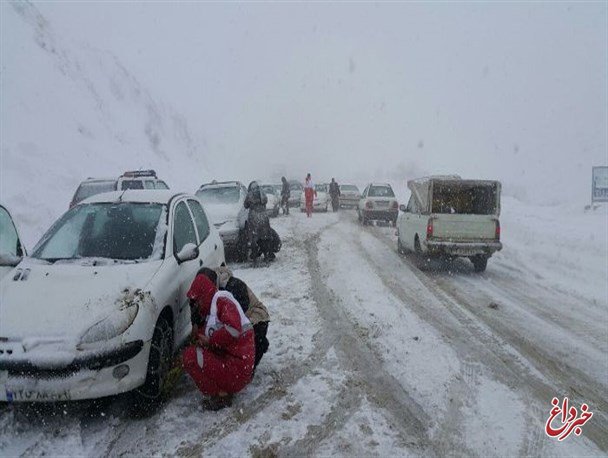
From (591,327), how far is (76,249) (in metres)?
6.99

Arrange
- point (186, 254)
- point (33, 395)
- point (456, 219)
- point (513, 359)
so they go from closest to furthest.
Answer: point (33, 395)
point (186, 254)
point (513, 359)
point (456, 219)

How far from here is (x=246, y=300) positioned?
4730 millimetres

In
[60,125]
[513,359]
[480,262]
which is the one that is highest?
[60,125]

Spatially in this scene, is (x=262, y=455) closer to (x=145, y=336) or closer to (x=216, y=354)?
(x=216, y=354)

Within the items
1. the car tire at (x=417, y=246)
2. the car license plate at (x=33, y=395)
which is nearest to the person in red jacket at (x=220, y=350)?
the car license plate at (x=33, y=395)

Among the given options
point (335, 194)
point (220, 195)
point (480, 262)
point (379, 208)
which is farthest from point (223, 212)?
point (335, 194)

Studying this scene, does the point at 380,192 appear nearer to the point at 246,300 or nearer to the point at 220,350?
the point at 246,300

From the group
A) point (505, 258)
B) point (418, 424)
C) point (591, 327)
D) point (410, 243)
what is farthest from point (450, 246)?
point (418, 424)

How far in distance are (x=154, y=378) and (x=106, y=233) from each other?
1856 mm

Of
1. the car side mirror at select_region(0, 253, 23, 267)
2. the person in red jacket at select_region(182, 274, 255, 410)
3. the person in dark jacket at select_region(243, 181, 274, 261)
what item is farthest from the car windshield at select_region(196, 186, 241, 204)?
the person in red jacket at select_region(182, 274, 255, 410)

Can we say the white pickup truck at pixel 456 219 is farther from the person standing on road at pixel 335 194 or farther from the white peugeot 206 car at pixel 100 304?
the person standing on road at pixel 335 194

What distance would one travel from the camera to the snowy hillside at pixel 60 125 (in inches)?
697

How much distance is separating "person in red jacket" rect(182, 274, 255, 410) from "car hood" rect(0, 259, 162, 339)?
66cm

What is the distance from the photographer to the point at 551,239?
14.7m
